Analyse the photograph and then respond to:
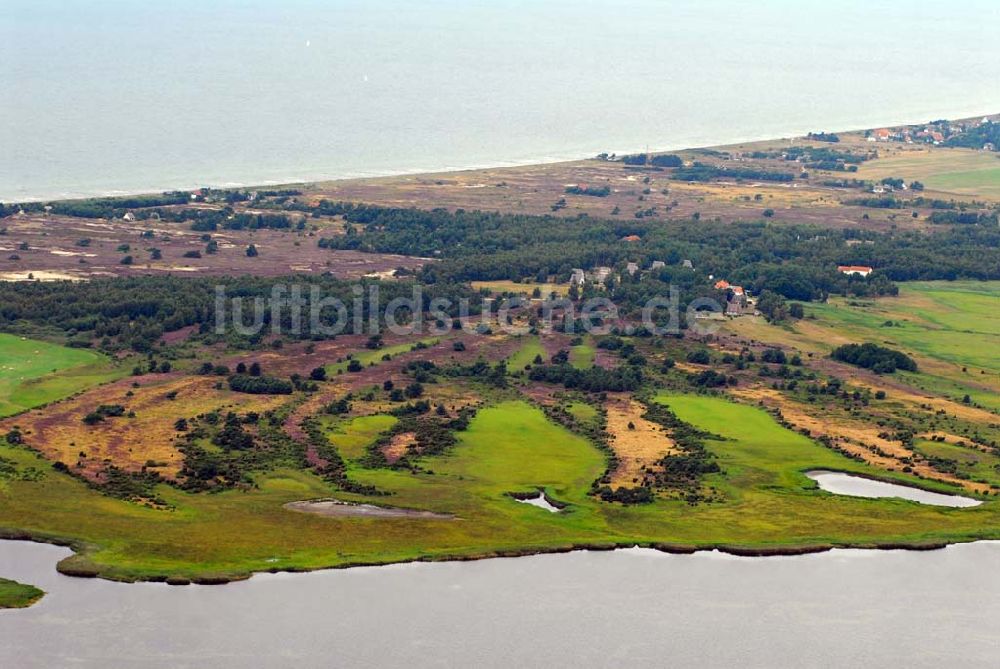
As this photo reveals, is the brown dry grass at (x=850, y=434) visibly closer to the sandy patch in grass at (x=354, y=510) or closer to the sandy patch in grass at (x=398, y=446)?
the sandy patch in grass at (x=398, y=446)

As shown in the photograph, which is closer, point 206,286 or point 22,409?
point 22,409

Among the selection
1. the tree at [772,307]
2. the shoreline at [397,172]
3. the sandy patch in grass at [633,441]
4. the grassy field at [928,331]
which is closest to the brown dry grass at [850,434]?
the sandy patch in grass at [633,441]

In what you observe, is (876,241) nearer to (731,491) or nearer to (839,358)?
(839,358)

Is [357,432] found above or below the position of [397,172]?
below

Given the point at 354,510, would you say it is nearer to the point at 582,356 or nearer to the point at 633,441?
the point at 633,441

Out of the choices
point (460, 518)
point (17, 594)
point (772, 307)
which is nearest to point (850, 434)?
point (460, 518)

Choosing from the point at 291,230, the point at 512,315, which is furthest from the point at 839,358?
the point at 291,230

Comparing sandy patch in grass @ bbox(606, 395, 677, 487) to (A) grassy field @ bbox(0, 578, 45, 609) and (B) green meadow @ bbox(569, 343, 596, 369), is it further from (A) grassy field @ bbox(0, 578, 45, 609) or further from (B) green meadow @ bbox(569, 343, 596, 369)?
(A) grassy field @ bbox(0, 578, 45, 609)
